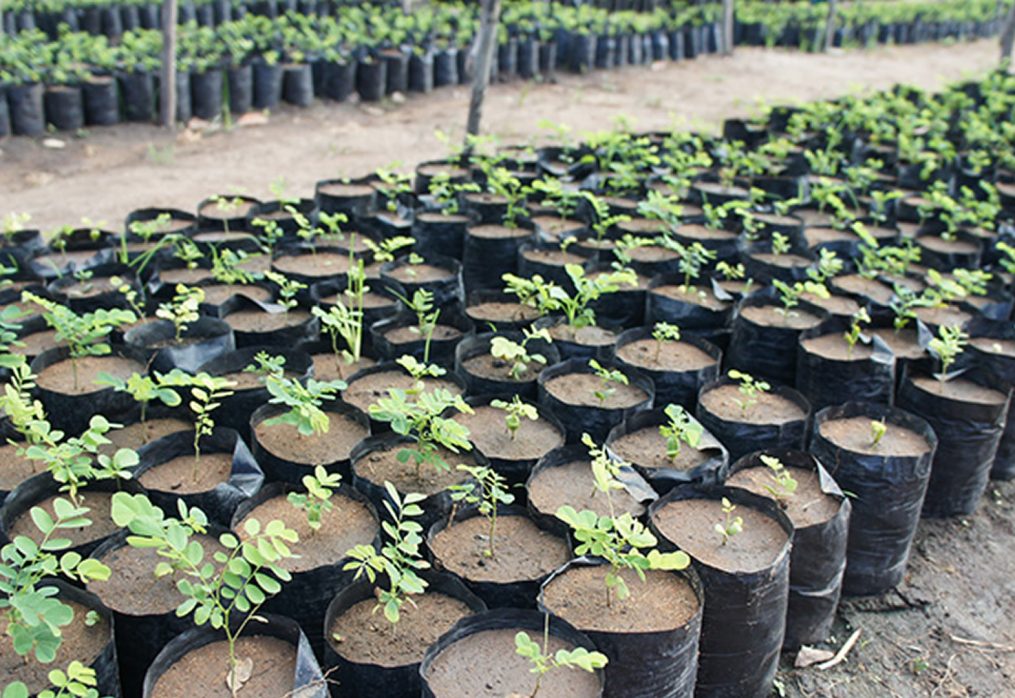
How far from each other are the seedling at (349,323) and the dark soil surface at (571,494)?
36.0 inches

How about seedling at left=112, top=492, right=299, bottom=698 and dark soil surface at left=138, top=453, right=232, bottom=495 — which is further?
dark soil surface at left=138, top=453, right=232, bottom=495

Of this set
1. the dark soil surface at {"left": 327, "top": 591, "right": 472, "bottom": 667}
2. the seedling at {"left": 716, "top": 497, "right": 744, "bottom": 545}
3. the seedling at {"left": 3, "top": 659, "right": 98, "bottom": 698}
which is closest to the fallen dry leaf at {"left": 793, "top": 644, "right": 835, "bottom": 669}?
the seedling at {"left": 716, "top": 497, "right": 744, "bottom": 545}

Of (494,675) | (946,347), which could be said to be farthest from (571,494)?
(946,347)

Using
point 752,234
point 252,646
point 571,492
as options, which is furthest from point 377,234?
point 252,646

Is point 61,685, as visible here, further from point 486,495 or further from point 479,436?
point 479,436

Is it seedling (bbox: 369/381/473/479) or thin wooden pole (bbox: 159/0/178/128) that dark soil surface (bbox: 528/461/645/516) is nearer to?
seedling (bbox: 369/381/473/479)

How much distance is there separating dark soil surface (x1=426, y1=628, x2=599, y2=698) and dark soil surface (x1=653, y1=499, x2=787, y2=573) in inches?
24.1

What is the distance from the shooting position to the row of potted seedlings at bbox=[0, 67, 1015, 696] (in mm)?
1981

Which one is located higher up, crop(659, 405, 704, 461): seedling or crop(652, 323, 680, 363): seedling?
crop(652, 323, 680, 363): seedling

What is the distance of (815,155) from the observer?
6418 millimetres

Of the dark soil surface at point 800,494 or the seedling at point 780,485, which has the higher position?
the seedling at point 780,485

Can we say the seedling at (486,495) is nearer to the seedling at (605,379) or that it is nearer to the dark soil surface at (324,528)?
the dark soil surface at (324,528)

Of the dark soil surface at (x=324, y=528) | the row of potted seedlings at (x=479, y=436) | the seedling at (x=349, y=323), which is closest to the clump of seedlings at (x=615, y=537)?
the row of potted seedlings at (x=479, y=436)

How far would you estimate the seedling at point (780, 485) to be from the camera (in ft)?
8.58
